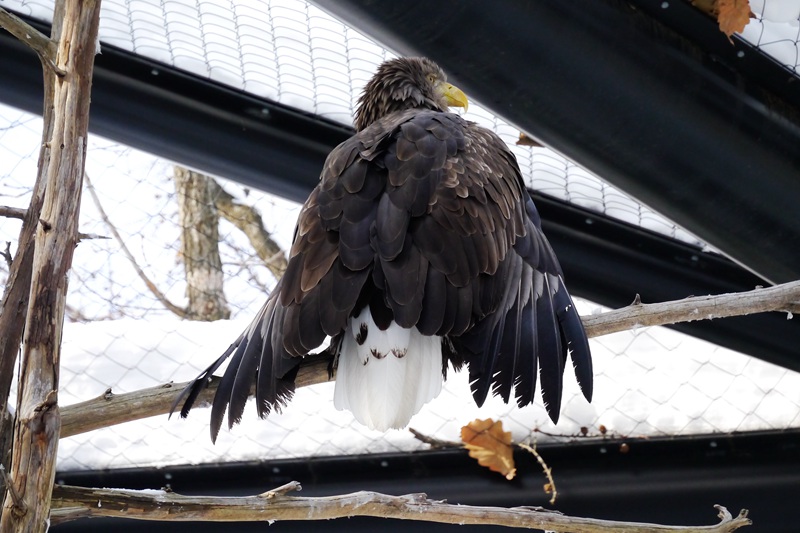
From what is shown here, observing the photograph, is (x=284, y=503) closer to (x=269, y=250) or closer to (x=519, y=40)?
(x=519, y=40)

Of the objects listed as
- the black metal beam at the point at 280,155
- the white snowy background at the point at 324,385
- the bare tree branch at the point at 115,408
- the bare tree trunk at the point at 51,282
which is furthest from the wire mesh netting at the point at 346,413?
the bare tree trunk at the point at 51,282

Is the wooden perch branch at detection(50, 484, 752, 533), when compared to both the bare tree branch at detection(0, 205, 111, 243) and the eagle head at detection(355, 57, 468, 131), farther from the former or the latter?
the eagle head at detection(355, 57, 468, 131)

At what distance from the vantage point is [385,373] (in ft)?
6.72

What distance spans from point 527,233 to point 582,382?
519 millimetres

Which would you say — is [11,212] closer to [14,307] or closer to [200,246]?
[14,307]

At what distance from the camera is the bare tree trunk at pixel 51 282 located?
1.58 metres

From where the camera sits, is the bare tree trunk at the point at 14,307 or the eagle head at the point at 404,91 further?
the eagle head at the point at 404,91

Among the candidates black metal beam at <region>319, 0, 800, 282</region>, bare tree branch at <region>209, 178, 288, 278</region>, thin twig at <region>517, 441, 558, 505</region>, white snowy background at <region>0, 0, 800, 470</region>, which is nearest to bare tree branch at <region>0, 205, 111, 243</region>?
black metal beam at <region>319, 0, 800, 282</region>

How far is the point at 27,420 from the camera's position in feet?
5.22

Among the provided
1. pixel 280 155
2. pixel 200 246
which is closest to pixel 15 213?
pixel 280 155

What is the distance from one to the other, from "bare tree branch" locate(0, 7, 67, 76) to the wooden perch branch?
2.62 feet

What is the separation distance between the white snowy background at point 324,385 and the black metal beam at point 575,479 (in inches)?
2.5

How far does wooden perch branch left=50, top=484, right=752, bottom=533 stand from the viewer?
1.75m

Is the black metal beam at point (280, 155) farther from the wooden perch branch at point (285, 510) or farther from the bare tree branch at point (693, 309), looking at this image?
the wooden perch branch at point (285, 510)
